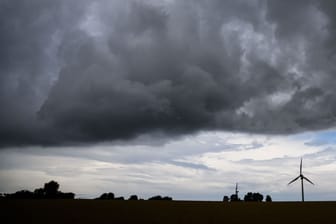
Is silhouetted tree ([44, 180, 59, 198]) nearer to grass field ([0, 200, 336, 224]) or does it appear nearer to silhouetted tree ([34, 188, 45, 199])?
silhouetted tree ([34, 188, 45, 199])

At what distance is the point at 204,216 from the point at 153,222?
10020 millimetres

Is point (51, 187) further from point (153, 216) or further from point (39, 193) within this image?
point (153, 216)

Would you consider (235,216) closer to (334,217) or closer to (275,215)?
(275,215)

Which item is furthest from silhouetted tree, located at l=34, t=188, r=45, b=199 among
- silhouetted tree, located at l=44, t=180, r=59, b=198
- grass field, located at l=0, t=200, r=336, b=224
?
grass field, located at l=0, t=200, r=336, b=224

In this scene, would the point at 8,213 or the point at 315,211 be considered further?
the point at 315,211

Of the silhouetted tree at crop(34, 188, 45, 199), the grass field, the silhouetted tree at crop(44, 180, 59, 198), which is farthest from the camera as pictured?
the silhouetted tree at crop(44, 180, 59, 198)

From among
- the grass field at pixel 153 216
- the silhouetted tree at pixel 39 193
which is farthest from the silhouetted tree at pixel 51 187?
the grass field at pixel 153 216

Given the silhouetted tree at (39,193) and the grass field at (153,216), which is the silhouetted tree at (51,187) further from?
the grass field at (153,216)

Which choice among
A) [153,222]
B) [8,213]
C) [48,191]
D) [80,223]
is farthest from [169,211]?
[48,191]

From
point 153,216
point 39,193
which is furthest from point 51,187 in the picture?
point 153,216

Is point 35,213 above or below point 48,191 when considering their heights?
below

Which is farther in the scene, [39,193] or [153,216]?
[39,193]

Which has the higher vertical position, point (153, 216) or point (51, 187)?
point (51, 187)

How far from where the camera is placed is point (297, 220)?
182ft
